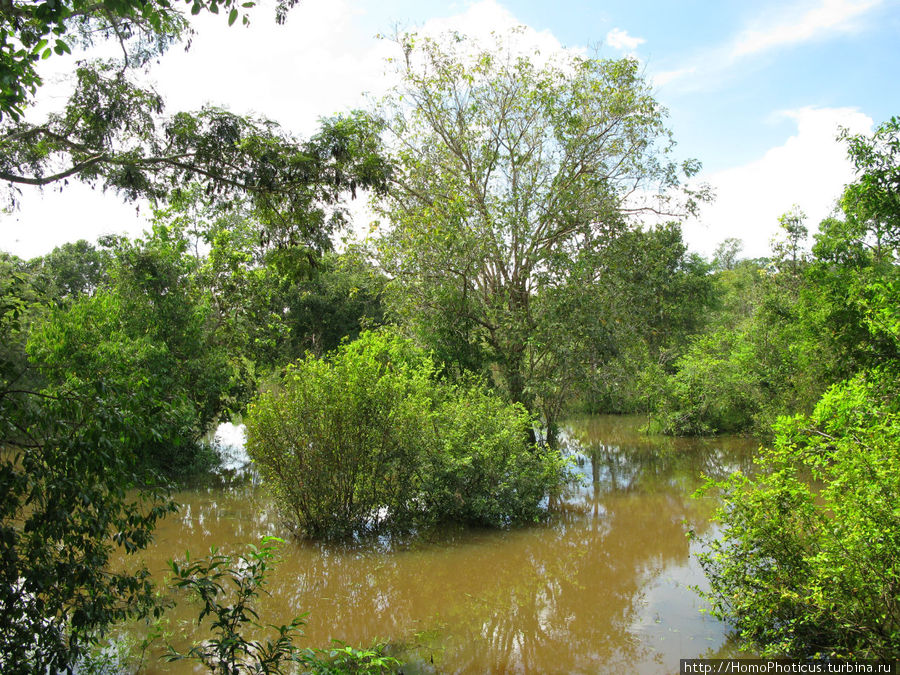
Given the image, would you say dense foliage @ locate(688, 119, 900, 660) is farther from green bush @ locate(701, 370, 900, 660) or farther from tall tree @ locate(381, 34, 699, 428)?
tall tree @ locate(381, 34, 699, 428)

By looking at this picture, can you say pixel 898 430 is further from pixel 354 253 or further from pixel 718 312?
pixel 718 312

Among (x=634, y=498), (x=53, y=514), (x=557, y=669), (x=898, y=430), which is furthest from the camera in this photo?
(x=634, y=498)

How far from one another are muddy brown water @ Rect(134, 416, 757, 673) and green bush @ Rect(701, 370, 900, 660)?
602 mm

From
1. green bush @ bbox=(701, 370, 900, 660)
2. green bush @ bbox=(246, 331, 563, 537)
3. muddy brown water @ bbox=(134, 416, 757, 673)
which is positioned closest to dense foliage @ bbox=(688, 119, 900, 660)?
green bush @ bbox=(701, 370, 900, 660)

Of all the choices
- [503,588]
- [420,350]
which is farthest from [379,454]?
[420,350]

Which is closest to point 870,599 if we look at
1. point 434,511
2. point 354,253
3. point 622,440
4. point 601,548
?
point 601,548

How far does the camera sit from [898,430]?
4.68 metres

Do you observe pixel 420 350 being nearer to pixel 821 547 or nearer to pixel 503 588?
pixel 503 588

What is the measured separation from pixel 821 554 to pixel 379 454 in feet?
18.9

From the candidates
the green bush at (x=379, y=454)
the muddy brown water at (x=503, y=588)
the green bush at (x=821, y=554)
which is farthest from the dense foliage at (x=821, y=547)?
the green bush at (x=379, y=454)

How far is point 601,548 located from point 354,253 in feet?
28.9

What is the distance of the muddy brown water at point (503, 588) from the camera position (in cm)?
557

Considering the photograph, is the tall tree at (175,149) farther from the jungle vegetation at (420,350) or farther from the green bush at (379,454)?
the green bush at (379,454)

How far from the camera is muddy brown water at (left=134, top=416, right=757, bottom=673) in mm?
5574
